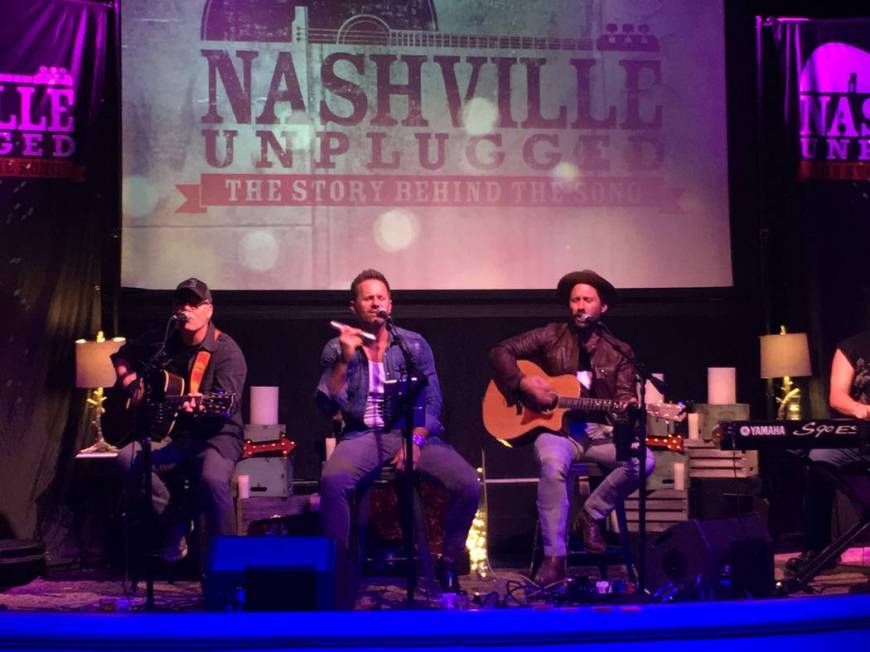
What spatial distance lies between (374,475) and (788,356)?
298cm

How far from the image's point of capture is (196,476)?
18.5 feet

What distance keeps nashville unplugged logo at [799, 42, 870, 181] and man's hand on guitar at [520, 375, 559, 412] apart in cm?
298

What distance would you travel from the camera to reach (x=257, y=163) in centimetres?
734

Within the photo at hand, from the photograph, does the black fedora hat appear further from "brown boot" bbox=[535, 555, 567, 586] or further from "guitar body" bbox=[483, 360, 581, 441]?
"brown boot" bbox=[535, 555, 567, 586]

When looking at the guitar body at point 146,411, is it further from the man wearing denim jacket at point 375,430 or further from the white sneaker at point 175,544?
the man wearing denim jacket at point 375,430

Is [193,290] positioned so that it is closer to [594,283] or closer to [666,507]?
[594,283]

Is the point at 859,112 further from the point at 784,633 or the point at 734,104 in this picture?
the point at 784,633

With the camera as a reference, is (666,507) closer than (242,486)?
No

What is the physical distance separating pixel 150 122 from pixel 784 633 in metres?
6.20

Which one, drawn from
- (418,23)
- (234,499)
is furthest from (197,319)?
(418,23)

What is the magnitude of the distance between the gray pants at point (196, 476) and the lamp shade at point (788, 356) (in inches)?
138

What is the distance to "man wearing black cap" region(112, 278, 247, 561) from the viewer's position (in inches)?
219

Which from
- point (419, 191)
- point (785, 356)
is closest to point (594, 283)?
point (785, 356)

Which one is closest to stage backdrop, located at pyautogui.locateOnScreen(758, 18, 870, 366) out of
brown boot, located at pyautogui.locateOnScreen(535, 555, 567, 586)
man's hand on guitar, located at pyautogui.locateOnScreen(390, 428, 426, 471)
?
brown boot, located at pyautogui.locateOnScreen(535, 555, 567, 586)
